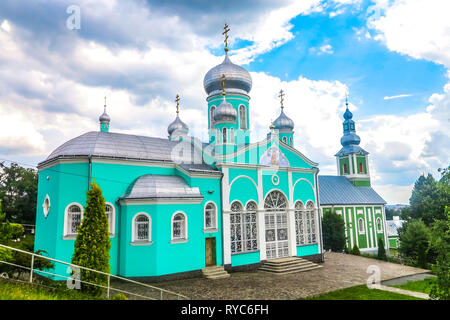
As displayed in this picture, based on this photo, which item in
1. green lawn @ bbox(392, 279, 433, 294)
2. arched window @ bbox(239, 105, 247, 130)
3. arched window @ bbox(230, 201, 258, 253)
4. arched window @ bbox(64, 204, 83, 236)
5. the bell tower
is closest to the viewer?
arched window @ bbox(64, 204, 83, 236)

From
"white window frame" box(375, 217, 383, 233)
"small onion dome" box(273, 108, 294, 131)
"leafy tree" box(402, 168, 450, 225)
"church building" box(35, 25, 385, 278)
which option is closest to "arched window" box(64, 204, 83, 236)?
"church building" box(35, 25, 385, 278)

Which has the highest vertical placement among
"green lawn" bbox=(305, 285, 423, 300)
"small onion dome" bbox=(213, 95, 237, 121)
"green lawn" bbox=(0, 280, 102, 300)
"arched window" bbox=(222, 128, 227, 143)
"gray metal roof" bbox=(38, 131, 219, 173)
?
"small onion dome" bbox=(213, 95, 237, 121)

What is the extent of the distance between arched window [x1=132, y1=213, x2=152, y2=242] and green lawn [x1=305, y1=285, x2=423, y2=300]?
699 centimetres

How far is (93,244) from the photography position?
8.96 m

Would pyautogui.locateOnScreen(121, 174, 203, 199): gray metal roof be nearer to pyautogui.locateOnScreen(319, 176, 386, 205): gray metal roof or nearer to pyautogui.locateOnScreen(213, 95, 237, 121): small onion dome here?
pyautogui.locateOnScreen(213, 95, 237, 121): small onion dome

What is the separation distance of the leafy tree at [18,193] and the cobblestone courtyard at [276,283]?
56.2ft

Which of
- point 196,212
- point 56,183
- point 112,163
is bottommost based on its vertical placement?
point 196,212

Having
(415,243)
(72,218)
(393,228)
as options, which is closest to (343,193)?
(415,243)

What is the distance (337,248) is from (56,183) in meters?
21.0

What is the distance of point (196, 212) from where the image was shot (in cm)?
1428

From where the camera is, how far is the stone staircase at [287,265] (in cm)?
1558

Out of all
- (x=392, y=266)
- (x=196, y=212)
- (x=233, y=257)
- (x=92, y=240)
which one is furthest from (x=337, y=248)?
(x=92, y=240)

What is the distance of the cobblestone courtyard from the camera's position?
440 inches
